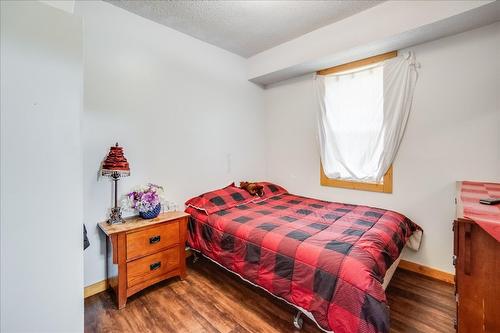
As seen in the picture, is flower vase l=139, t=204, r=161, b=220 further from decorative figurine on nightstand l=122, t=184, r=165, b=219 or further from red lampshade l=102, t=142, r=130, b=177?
red lampshade l=102, t=142, r=130, b=177

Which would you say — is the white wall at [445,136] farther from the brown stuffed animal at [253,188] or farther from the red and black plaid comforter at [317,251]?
the brown stuffed animal at [253,188]

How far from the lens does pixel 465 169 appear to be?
2.13 m

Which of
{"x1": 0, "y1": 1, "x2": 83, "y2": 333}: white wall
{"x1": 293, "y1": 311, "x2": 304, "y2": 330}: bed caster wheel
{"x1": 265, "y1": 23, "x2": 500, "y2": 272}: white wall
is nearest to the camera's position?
{"x1": 0, "y1": 1, "x2": 83, "y2": 333}: white wall

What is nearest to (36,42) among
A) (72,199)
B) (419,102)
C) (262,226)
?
(72,199)

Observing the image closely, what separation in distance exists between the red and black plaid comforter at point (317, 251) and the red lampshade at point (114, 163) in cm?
89

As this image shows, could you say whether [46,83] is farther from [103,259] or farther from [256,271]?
[103,259]

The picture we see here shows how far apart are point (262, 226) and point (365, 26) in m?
2.18

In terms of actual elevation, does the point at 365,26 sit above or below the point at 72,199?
above

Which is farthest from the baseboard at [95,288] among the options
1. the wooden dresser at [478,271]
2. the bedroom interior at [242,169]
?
the wooden dresser at [478,271]

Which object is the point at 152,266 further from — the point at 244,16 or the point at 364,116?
the point at 364,116

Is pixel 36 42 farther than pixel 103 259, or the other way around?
pixel 103 259

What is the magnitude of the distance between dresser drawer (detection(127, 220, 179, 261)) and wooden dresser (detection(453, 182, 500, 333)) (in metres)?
2.05

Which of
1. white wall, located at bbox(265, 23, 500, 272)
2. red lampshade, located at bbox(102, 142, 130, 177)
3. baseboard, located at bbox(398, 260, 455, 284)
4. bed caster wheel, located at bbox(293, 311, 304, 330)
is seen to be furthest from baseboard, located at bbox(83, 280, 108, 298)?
baseboard, located at bbox(398, 260, 455, 284)

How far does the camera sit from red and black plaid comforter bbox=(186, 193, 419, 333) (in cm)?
133
